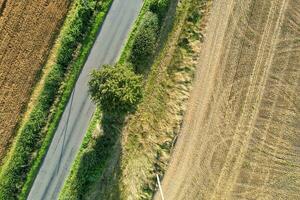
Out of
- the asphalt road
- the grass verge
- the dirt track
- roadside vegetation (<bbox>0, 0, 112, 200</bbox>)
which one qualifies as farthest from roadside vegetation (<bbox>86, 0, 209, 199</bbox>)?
roadside vegetation (<bbox>0, 0, 112, 200</bbox>)

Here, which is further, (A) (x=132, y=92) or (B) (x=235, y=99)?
(B) (x=235, y=99)

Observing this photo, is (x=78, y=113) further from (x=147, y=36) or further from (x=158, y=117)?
(x=147, y=36)

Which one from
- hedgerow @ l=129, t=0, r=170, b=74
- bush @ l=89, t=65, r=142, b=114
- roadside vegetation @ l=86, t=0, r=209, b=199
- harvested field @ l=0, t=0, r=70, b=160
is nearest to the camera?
bush @ l=89, t=65, r=142, b=114

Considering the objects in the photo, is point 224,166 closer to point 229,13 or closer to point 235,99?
point 235,99

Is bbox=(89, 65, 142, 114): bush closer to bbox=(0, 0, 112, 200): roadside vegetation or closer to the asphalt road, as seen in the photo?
the asphalt road

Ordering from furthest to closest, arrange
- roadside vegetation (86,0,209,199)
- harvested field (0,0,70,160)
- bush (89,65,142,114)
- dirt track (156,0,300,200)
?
dirt track (156,0,300,200)
harvested field (0,0,70,160)
roadside vegetation (86,0,209,199)
bush (89,65,142,114)

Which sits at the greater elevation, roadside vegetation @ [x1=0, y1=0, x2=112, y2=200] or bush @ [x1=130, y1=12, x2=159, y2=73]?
bush @ [x1=130, y1=12, x2=159, y2=73]

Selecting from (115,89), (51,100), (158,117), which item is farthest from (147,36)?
(51,100)

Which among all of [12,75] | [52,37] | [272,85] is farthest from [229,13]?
[12,75]
